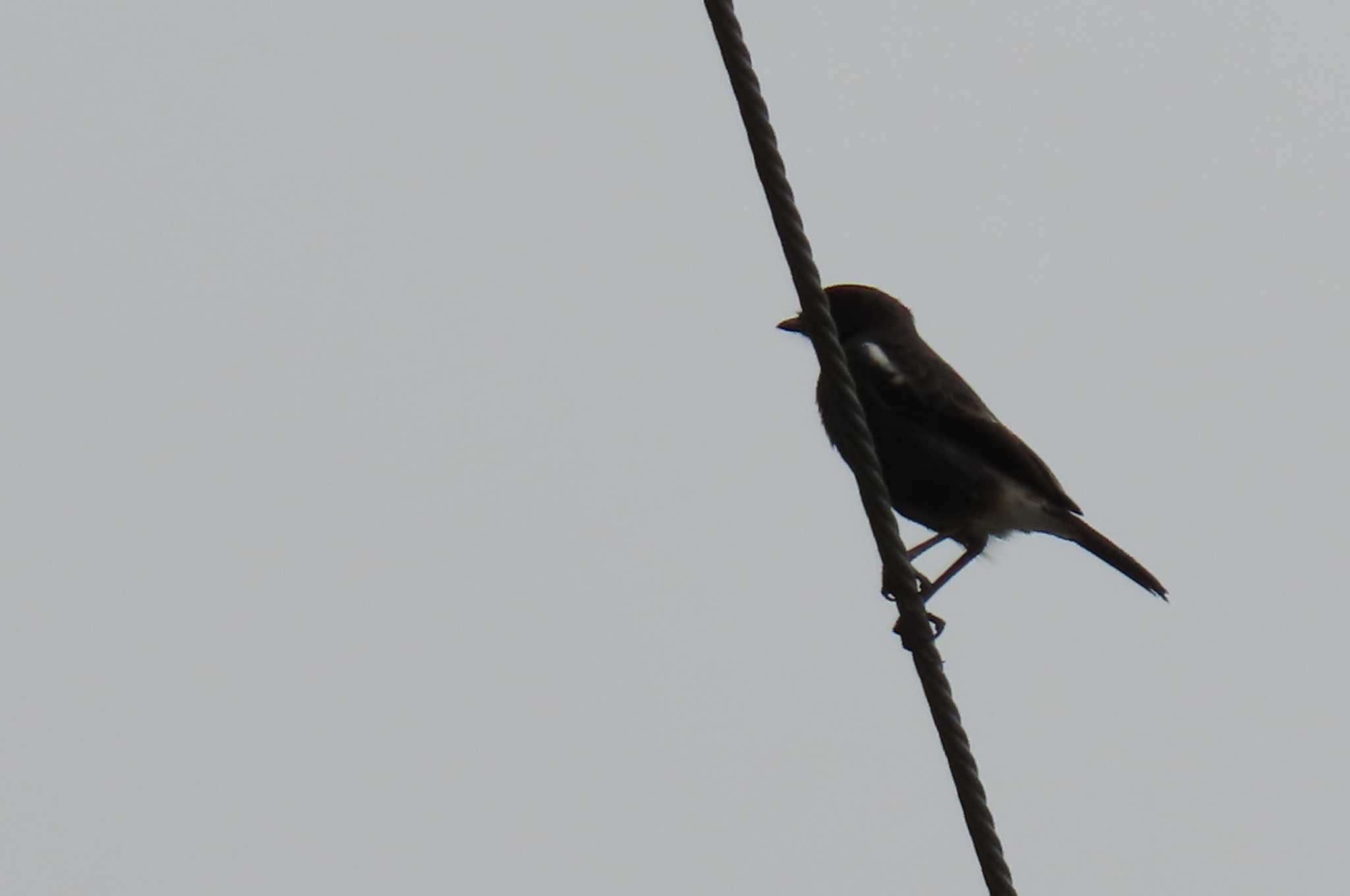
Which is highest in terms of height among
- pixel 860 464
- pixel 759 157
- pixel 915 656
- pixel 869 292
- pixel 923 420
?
pixel 869 292

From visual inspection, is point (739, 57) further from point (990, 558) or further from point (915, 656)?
point (990, 558)

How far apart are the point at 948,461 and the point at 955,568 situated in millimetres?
422

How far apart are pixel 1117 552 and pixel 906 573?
3.28 metres

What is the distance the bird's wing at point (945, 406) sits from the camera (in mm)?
7504

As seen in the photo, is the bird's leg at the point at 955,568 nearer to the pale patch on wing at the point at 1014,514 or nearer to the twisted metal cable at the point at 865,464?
the pale patch on wing at the point at 1014,514

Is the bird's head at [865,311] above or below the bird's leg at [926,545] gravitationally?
above

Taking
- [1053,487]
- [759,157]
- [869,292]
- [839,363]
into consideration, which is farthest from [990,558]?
[759,157]

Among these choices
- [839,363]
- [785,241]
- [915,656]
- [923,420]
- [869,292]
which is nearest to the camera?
[785,241]

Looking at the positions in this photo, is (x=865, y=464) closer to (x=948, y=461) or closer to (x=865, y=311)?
(x=948, y=461)

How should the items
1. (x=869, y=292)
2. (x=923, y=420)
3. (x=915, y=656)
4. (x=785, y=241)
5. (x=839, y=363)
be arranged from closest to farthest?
(x=785, y=241), (x=839, y=363), (x=915, y=656), (x=923, y=420), (x=869, y=292)

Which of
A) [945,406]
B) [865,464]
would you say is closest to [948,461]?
[945,406]

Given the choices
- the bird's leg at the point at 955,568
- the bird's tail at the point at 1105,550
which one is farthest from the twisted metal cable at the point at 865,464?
the bird's tail at the point at 1105,550

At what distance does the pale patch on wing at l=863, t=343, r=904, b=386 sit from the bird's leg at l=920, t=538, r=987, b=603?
729mm

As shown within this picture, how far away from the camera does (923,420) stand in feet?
24.6
